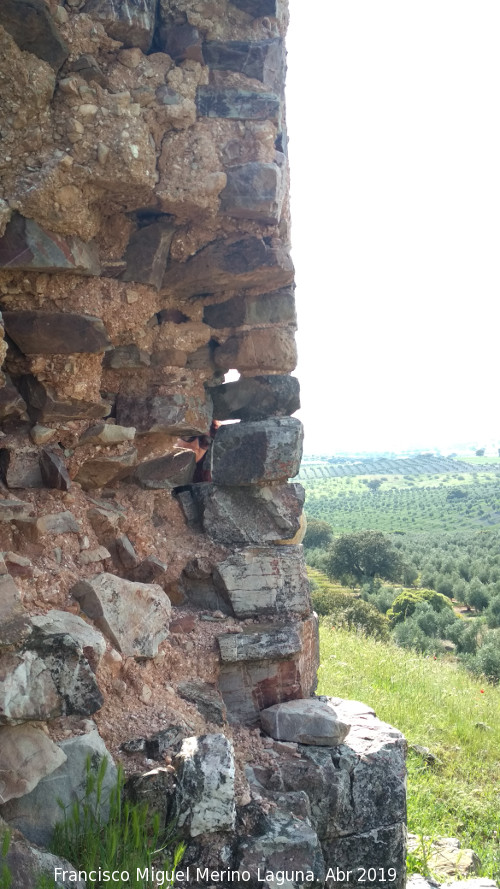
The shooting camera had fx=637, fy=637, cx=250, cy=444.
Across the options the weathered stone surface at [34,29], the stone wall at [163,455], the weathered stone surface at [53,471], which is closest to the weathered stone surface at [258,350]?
the stone wall at [163,455]

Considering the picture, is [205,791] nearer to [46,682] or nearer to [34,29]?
[46,682]

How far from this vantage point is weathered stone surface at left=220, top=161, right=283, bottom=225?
3.63 meters

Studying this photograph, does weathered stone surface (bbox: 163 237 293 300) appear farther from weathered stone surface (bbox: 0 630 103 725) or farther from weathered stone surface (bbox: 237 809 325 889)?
weathered stone surface (bbox: 237 809 325 889)

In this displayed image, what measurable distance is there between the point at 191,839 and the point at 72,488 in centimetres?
185

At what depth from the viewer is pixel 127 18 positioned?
10.8 feet

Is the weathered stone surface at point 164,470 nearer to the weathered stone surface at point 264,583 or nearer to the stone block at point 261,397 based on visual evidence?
the stone block at point 261,397

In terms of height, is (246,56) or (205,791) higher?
(246,56)

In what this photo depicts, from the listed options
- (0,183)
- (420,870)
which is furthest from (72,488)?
(420,870)

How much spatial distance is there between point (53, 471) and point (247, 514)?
136cm

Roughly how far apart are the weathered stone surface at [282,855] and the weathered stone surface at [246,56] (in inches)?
157

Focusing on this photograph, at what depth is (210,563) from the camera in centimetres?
401

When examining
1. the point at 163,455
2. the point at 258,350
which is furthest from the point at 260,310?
the point at 163,455

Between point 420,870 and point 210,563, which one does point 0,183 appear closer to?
point 210,563

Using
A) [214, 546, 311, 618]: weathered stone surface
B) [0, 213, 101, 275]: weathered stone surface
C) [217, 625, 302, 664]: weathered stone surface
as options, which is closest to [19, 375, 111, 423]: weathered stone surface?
[0, 213, 101, 275]: weathered stone surface
